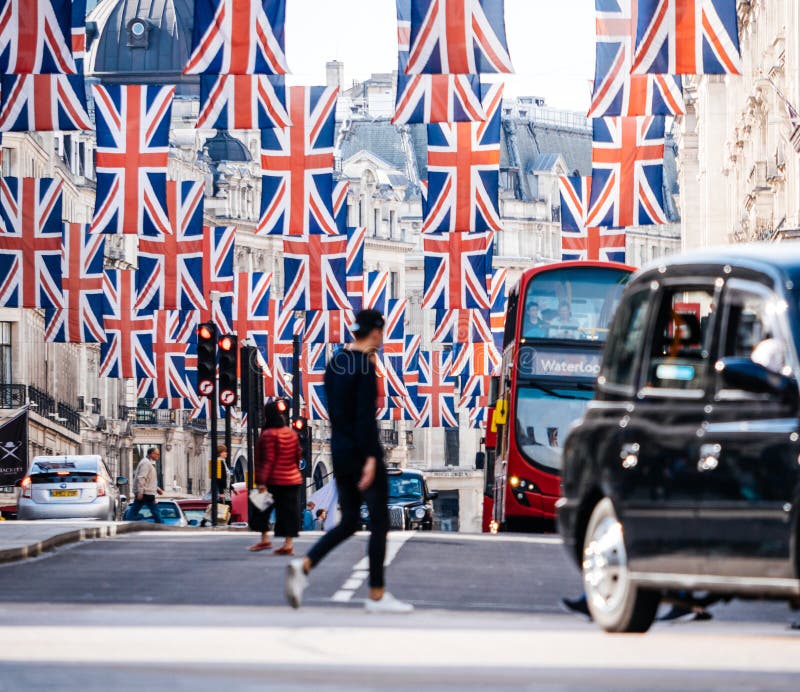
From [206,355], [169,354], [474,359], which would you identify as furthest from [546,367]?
[474,359]

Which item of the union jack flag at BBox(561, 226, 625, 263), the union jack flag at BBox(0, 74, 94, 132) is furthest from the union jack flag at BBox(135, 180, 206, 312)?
the union jack flag at BBox(0, 74, 94, 132)

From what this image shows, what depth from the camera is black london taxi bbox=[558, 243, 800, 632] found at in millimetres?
10742

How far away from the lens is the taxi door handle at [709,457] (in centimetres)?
1105

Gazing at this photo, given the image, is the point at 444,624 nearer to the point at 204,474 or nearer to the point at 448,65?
the point at 448,65

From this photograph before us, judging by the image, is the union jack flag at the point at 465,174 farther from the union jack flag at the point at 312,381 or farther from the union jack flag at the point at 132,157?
the union jack flag at the point at 312,381

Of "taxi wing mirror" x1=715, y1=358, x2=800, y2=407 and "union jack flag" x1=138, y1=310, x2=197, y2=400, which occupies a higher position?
"taxi wing mirror" x1=715, y1=358, x2=800, y2=407

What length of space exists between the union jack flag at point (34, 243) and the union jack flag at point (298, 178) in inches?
177

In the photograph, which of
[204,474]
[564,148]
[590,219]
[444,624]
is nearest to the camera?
[444,624]

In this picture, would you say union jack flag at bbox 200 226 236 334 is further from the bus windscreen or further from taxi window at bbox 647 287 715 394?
taxi window at bbox 647 287 715 394

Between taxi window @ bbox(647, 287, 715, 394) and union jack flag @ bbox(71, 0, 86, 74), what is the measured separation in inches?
817

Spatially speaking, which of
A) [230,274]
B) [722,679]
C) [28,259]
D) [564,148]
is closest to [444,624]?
Result: [722,679]

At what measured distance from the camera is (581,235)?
42.9 meters

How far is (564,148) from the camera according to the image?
13662 cm

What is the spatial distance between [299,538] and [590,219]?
10808 mm
